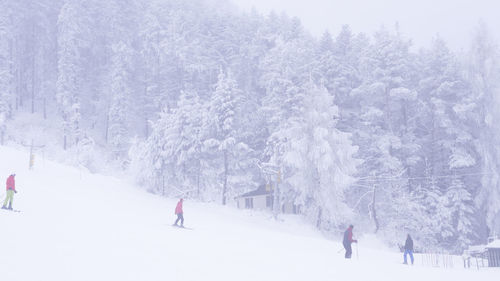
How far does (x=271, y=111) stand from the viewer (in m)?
44.3

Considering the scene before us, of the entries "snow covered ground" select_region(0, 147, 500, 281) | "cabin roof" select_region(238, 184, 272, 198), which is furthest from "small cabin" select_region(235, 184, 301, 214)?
"snow covered ground" select_region(0, 147, 500, 281)

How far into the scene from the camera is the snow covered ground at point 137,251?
485 inches

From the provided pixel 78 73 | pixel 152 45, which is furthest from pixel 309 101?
pixel 78 73

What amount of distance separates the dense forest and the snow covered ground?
39.0 feet

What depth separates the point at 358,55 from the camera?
52.9m

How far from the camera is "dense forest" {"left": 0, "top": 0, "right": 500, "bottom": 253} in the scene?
38.4m

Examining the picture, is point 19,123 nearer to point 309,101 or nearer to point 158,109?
point 158,109

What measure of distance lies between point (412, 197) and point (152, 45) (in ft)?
129

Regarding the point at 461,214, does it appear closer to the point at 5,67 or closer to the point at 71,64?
the point at 71,64

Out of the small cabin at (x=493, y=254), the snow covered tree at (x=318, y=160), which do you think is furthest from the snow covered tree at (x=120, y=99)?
the small cabin at (x=493, y=254)

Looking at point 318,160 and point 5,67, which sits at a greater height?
point 5,67

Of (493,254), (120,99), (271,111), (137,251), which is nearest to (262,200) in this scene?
(271,111)

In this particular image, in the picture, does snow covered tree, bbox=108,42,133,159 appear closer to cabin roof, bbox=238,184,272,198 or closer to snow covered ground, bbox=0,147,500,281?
cabin roof, bbox=238,184,272,198

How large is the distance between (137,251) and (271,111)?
1207 inches
